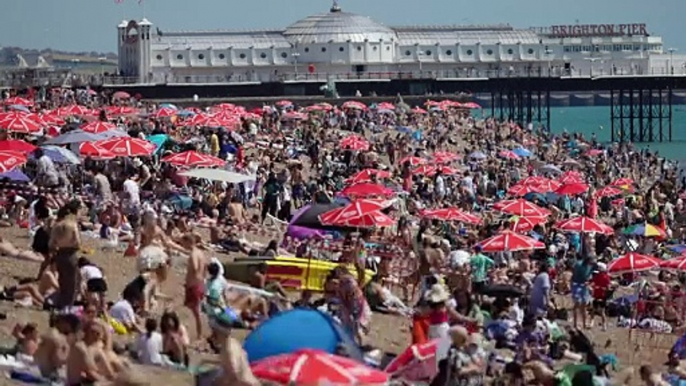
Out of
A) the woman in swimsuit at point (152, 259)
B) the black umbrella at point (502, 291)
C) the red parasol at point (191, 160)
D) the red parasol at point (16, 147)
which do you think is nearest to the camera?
the woman in swimsuit at point (152, 259)

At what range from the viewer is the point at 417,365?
13.4 metres

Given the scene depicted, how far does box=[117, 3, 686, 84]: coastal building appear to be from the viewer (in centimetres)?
8644

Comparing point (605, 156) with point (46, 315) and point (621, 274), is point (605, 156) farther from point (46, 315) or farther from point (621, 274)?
point (46, 315)

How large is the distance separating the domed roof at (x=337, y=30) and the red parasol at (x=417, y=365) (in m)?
78.8

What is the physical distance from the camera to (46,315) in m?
14.3

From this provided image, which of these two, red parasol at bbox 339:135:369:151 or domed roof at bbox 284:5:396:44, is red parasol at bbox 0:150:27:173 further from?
domed roof at bbox 284:5:396:44

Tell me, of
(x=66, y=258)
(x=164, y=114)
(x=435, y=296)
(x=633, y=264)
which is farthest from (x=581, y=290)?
(x=164, y=114)

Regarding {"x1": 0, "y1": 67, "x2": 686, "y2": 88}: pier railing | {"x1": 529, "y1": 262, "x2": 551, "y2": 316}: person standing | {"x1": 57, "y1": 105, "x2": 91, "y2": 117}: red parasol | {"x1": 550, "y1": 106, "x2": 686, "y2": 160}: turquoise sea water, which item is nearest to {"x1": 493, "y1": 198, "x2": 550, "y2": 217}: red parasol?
{"x1": 529, "y1": 262, "x2": 551, "y2": 316}: person standing

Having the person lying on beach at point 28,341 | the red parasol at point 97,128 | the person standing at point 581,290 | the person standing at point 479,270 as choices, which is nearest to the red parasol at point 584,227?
Result: the person standing at point 479,270

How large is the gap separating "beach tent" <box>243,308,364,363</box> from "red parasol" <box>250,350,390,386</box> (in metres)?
1.40

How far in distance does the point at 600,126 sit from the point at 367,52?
97.5ft

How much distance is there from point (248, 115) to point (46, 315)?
28.7 metres

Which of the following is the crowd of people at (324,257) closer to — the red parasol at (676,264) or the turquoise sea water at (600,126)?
the red parasol at (676,264)

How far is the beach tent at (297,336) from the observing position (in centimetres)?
1269
